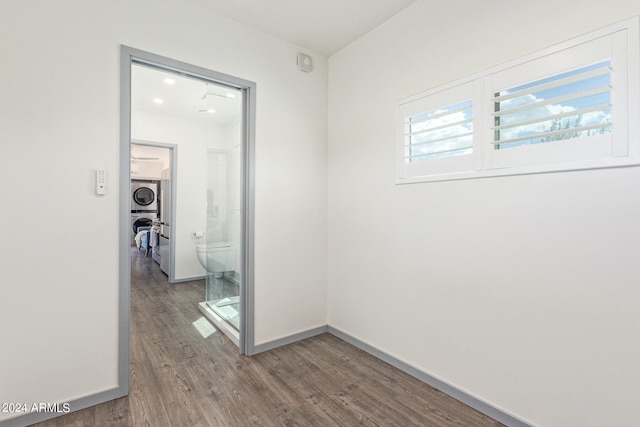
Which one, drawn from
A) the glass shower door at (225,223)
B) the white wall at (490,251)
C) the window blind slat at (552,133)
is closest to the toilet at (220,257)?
the glass shower door at (225,223)

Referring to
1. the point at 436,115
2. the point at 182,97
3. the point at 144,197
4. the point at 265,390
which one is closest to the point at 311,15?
the point at 436,115

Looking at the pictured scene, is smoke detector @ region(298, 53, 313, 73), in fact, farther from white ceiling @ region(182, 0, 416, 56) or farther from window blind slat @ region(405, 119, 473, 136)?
window blind slat @ region(405, 119, 473, 136)

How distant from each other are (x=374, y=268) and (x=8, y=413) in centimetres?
240

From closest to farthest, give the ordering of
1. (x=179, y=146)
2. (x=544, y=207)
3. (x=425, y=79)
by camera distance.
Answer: (x=544, y=207)
(x=425, y=79)
(x=179, y=146)

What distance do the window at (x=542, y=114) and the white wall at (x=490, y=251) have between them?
0.25 feet

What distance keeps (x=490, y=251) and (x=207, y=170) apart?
10.4 ft

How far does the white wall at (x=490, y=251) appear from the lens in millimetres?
1454

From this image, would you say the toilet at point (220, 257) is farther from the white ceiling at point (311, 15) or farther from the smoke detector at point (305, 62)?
the white ceiling at point (311, 15)

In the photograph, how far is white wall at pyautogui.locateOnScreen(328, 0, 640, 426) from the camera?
145cm

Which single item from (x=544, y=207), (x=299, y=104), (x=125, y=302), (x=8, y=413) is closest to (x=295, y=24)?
(x=299, y=104)

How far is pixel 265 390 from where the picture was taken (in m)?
2.11

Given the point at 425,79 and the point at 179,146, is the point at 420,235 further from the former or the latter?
the point at 179,146

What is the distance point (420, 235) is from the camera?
2.26 m

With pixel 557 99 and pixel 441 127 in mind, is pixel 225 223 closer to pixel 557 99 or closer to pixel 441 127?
pixel 441 127
